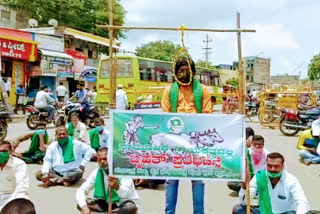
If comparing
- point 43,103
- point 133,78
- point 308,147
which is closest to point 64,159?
point 308,147

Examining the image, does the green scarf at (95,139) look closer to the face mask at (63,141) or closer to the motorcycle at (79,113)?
the face mask at (63,141)

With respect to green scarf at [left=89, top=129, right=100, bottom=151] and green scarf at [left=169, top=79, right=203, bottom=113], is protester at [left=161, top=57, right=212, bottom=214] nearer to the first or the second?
green scarf at [left=169, top=79, right=203, bottom=113]

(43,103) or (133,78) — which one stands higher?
(133,78)

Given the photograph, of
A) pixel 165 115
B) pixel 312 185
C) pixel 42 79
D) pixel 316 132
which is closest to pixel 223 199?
pixel 312 185

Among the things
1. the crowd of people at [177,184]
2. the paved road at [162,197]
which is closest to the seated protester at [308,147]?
the paved road at [162,197]

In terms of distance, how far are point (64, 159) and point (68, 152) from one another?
0.13m

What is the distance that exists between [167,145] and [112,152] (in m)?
0.49

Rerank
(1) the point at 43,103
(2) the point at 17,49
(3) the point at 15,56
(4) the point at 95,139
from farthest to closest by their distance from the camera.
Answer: (2) the point at 17,49 → (3) the point at 15,56 → (1) the point at 43,103 → (4) the point at 95,139

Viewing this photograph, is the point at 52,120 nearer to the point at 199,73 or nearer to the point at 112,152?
the point at 112,152

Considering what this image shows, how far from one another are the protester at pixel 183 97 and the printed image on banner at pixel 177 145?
0.31m

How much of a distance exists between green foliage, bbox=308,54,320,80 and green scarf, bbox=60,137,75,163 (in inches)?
1807

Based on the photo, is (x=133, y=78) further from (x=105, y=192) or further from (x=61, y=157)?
(x=105, y=192)

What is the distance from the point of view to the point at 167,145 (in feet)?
13.8

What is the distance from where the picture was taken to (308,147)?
935 centimetres
